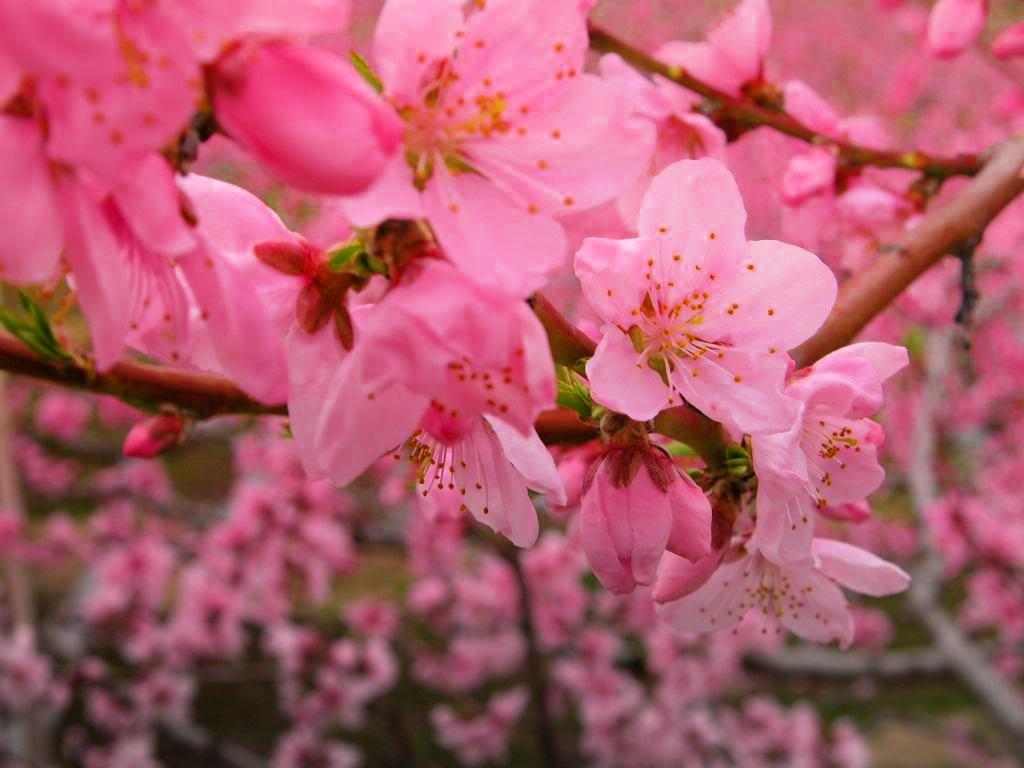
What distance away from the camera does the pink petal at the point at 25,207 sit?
37 centimetres

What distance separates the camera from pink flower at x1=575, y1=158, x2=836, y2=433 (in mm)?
537

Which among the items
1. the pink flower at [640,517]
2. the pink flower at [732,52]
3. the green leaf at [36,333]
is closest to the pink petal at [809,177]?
the pink flower at [732,52]

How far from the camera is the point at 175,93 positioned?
1.16 feet

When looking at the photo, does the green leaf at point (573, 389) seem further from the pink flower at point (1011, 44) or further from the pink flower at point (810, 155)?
the pink flower at point (1011, 44)

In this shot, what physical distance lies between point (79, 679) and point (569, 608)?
7.02 ft

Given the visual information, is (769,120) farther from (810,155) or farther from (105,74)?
(105,74)

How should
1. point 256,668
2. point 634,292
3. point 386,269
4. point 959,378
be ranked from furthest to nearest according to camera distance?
point 959,378 < point 256,668 < point 634,292 < point 386,269

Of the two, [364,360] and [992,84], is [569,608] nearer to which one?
[364,360]

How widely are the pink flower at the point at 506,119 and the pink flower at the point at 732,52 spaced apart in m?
0.54

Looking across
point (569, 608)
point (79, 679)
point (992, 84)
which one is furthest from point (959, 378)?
point (79, 679)

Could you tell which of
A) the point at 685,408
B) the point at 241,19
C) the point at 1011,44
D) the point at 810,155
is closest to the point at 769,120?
the point at 810,155

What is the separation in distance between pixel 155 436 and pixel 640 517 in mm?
455

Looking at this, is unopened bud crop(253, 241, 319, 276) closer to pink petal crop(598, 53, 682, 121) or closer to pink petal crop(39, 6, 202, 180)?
pink petal crop(39, 6, 202, 180)

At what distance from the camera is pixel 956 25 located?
4.02ft
